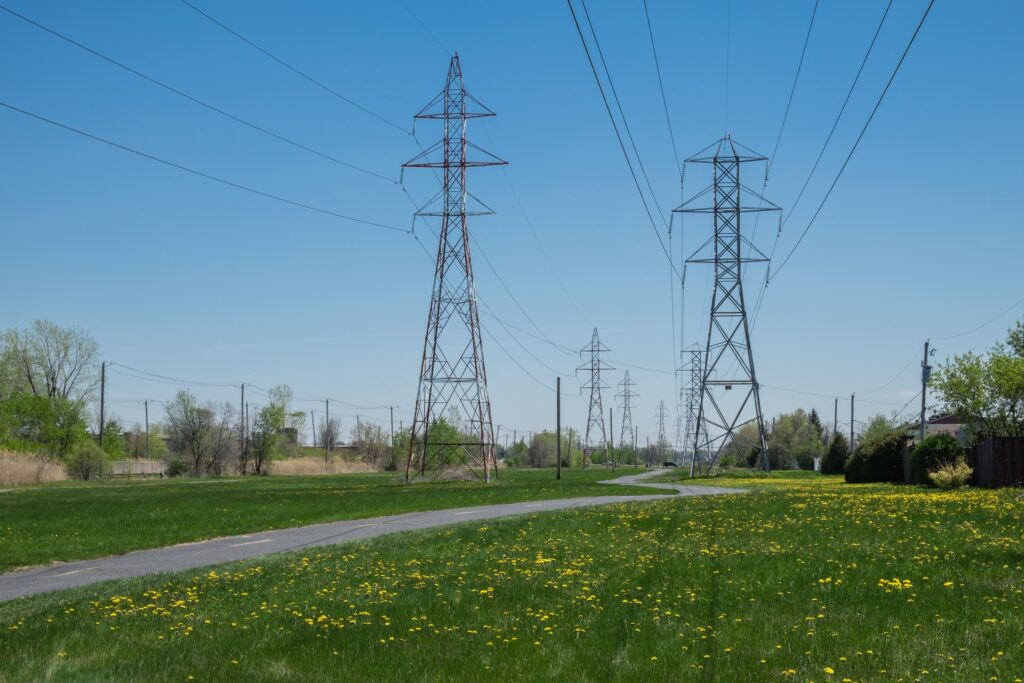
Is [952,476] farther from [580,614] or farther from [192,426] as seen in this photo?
[192,426]

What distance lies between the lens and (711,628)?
9484 millimetres

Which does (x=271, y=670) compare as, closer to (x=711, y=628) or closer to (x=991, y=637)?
(x=711, y=628)

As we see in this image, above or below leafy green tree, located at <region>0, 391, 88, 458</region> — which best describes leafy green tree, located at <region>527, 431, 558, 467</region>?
below

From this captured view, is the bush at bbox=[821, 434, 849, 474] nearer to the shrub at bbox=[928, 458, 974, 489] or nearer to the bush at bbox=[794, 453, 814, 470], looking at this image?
the bush at bbox=[794, 453, 814, 470]

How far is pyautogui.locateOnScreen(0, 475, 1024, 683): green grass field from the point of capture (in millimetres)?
8406

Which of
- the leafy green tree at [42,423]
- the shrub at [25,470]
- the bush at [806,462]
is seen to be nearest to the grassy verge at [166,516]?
the shrub at [25,470]

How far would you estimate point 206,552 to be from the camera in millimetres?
19406

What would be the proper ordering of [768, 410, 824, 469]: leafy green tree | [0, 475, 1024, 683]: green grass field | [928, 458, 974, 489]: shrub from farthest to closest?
[768, 410, 824, 469]: leafy green tree < [928, 458, 974, 489]: shrub < [0, 475, 1024, 683]: green grass field

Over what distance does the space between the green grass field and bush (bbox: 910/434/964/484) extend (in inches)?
777

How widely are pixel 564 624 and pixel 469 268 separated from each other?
39669 millimetres

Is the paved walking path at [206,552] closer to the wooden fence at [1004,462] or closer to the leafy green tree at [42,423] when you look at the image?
the wooden fence at [1004,462]

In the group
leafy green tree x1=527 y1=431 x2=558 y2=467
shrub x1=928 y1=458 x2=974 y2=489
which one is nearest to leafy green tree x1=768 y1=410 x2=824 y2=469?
leafy green tree x1=527 y1=431 x2=558 y2=467

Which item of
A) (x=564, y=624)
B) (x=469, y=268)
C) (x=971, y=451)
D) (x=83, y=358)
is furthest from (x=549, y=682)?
(x=83, y=358)

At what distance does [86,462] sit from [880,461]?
61.8m
